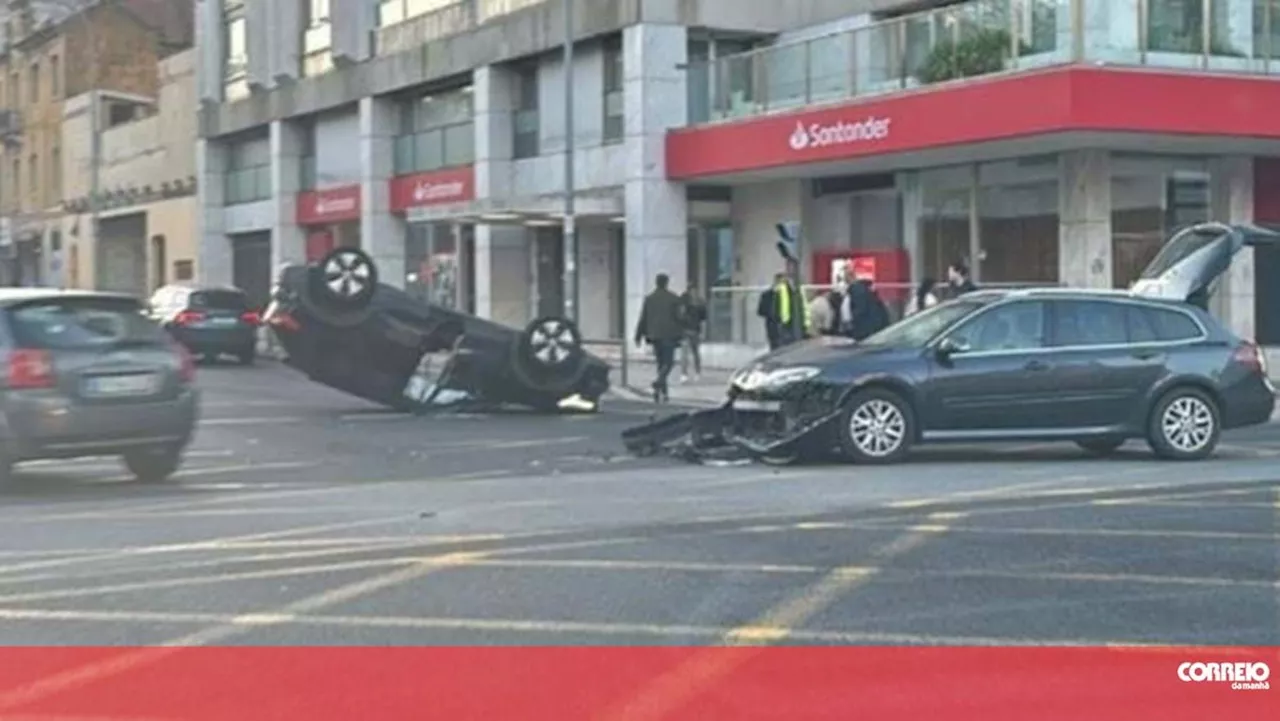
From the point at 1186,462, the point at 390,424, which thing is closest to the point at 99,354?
the point at 390,424

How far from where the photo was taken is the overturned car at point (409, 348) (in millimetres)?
19562

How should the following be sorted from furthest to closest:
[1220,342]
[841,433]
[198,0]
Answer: [198,0], [1220,342], [841,433]

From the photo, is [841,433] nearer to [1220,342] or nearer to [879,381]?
[879,381]

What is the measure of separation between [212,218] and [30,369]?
40.5 metres

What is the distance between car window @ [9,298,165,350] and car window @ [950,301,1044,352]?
A: 648 cm

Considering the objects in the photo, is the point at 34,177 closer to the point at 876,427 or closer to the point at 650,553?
the point at 876,427

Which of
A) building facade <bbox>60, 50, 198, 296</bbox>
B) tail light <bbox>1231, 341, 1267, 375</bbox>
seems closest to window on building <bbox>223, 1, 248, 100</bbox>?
building facade <bbox>60, 50, 198, 296</bbox>

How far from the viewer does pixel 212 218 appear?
52.0 meters

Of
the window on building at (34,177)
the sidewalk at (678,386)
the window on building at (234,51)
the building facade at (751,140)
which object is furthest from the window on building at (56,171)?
the sidewalk at (678,386)

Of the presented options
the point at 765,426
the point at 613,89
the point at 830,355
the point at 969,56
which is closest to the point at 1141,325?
the point at 830,355

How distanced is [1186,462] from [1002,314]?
76.1 inches

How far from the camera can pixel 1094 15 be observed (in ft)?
76.2

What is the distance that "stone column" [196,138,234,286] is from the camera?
51750 mm

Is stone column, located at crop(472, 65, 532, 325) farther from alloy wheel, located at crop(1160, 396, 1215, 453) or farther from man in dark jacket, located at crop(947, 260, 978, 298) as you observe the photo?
alloy wheel, located at crop(1160, 396, 1215, 453)
